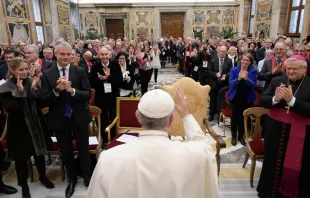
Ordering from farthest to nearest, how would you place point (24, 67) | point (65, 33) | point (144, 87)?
1. point (65, 33)
2. point (144, 87)
3. point (24, 67)

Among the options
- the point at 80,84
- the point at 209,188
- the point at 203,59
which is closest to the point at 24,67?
the point at 80,84

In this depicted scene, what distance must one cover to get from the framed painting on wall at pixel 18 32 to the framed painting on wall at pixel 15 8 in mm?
338

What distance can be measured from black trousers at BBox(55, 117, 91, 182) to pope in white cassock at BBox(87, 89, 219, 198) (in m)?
1.86

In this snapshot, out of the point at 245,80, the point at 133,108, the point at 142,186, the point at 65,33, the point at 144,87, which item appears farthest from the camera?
the point at 65,33

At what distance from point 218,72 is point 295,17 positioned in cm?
826

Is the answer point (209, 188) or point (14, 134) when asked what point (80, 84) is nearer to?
point (14, 134)

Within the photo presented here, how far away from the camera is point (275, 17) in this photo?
1226 cm

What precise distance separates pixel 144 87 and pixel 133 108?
4190 millimetres

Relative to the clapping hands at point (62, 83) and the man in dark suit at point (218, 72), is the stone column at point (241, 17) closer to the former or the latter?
the man in dark suit at point (218, 72)

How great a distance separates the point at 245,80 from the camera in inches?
169

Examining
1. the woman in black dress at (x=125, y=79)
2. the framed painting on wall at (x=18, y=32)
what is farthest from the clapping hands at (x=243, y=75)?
the framed painting on wall at (x=18, y=32)

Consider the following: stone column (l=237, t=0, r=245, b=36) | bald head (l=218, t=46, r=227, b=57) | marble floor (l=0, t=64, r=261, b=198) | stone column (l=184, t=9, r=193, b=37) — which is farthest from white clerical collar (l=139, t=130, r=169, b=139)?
stone column (l=184, t=9, r=193, b=37)

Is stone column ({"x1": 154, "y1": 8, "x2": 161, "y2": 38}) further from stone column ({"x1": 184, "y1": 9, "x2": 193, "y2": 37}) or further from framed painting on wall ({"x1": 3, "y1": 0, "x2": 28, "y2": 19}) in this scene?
framed painting on wall ({"x1": 3, "y1": 0, "x2": 28, "y2": 19})

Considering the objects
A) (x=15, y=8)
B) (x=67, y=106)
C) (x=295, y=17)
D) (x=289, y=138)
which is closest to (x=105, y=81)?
(x=67, y=106)
